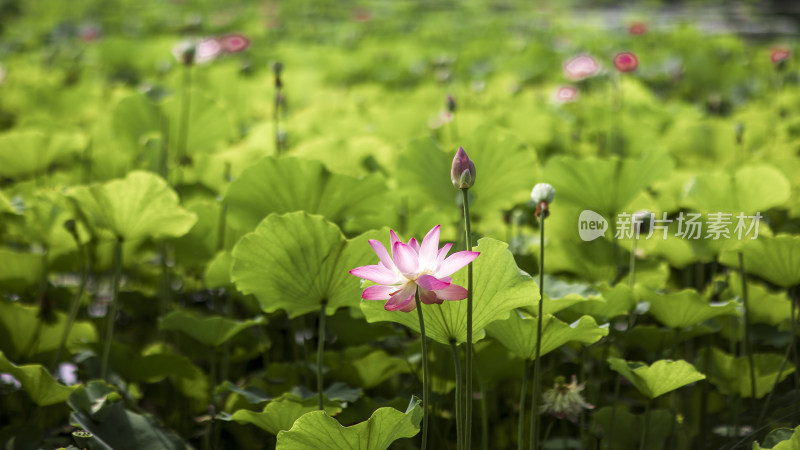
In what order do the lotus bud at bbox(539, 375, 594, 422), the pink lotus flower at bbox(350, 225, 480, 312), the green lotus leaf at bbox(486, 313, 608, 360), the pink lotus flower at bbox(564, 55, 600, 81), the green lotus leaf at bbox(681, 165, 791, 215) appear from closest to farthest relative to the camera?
the pink lotus flower at bbox(350, 225, 480, 312) → the green lotus leaf at bbox(486, 313, 608, 360) → the lotus bud at bbox(539, 375, 594, 422) → the green lotus leaf at bbox(681, 165, 791, 215) → the pink lotus flower at bbox(564, 55, 600, 81)

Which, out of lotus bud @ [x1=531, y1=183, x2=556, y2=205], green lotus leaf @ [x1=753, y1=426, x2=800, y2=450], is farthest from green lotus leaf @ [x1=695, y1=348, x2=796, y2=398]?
lotus bud @ [x1=531, y1=183, x2=556, y2=205]

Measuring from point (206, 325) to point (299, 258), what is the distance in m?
0.14

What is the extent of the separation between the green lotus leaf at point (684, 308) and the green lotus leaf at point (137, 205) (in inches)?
18.7

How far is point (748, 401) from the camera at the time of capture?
34.6 inches

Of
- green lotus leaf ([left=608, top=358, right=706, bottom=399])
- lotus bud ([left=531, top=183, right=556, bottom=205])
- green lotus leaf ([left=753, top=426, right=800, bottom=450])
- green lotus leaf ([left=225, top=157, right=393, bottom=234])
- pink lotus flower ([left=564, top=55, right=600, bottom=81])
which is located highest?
pink lotus flower ([left=564, top=55, right=600, bottom=81])

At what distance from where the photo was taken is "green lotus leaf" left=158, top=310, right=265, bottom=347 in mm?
708

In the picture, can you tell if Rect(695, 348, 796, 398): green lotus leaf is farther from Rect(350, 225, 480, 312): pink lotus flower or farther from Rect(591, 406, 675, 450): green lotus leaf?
Rect(350, 225, 480, 312): pink lotus flower

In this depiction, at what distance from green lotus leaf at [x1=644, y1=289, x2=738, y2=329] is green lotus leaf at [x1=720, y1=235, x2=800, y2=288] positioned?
0.06m

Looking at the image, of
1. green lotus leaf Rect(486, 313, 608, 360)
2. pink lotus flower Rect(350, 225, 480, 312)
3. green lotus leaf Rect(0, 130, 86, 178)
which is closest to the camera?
pink lotus flower Rect(350, 225, 480, 312)

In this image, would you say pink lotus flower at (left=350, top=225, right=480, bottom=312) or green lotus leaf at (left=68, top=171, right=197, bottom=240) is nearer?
pink lotus flower at (left=350, top=225, right=480, bottom=312)

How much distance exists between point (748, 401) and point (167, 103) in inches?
36.2

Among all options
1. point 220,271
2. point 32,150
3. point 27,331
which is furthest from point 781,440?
point 32,150

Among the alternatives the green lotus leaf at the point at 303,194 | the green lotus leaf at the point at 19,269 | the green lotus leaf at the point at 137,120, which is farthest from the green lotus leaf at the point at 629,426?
the green lotus leaf at the point at 137,120

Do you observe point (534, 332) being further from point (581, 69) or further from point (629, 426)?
point (581, 69)
